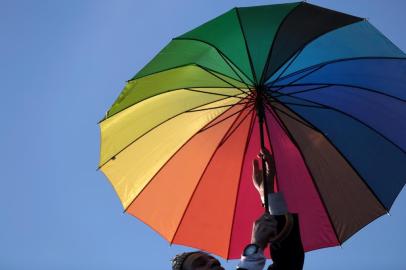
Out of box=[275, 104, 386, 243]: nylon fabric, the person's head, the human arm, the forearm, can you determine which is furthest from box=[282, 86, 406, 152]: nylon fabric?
the forearm

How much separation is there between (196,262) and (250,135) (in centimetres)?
210

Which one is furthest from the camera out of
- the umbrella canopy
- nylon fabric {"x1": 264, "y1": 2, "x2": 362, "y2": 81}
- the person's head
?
the umbrella canopy

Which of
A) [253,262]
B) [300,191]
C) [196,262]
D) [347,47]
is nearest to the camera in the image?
[253,262]

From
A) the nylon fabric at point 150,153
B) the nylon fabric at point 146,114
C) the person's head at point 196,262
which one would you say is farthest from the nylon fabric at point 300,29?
the person's head at point 196,262

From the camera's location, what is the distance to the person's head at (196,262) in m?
4.45

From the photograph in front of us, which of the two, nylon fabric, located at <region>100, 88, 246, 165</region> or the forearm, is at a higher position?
nylon fabric, located at <region>100, 88, 246, 165</region>

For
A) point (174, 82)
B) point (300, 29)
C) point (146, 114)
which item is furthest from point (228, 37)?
point (146, 114)

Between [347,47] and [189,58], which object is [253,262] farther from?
[347,47]

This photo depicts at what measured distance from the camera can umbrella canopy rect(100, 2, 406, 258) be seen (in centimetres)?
564

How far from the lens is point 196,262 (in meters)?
4.48

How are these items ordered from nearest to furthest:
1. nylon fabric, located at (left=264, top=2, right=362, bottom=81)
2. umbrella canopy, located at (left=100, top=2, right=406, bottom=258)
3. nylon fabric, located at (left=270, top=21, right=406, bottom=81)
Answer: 1. nylon fabric, located at (left=264, top=2, right=362, bottom=81)
2. nylon fabric, located at (left=270, top=21, right=406, bottom=81)
3. umbrella canopy, located at (left=100, top=2, right=406, bottom=258)

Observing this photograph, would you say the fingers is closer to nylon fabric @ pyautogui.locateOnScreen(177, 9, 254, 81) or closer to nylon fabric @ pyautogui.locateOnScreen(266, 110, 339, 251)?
nylon fabric @ pyautogui.locateOnScreen(266, 110, 339, 251)

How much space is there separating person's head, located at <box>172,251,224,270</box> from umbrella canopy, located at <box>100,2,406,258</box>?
60.4 inches

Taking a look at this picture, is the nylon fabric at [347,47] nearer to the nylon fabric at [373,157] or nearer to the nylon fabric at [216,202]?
the nylon fabric at [373,157]
